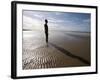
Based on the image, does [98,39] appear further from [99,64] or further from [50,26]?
[50,26]

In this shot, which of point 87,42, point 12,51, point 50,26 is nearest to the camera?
point 12,51

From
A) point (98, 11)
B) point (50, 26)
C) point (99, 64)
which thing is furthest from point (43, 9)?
point (99, 64)

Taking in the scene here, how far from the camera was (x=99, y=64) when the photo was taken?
5.82ft

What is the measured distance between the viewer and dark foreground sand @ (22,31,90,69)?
1545mm

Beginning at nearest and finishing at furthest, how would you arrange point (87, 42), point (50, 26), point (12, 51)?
point (12, 51), point (50, 26), point (87, 42)

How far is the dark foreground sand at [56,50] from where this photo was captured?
5.07ft

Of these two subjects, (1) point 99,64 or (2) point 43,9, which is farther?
(1) point 99,64

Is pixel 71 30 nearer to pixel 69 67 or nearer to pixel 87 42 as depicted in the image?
pixel 87 42

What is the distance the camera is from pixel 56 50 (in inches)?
63.5

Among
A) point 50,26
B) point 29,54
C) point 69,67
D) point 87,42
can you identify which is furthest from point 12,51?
point 87,42

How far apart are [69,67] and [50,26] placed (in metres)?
0.37

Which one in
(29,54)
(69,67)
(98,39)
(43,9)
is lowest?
(69,67)
